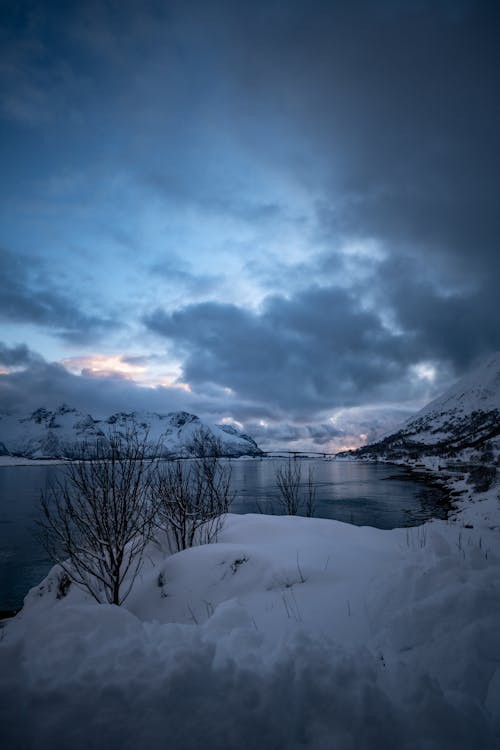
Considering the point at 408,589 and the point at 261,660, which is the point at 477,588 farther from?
the point at 261,660

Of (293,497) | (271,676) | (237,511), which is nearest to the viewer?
(271,676)

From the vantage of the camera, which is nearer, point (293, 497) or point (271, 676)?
point (271, 676)

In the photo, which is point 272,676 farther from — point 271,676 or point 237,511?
point 237,511

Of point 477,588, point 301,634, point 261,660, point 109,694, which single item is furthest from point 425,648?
point 109,694

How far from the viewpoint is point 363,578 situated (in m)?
7.15

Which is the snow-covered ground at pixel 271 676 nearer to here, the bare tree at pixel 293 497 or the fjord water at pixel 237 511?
the fjord water at pixel 237 511

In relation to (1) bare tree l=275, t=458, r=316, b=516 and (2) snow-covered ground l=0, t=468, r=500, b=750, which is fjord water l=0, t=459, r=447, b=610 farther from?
(2) snow-covered ground l=0, t=468, r=500, b=750

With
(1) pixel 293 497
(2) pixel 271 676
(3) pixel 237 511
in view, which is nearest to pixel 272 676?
(2) pixel 271 676

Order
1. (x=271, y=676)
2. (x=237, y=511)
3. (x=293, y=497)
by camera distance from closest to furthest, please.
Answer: (x=271, y=676)
(x=293, y=497)
(x=237, y=511)

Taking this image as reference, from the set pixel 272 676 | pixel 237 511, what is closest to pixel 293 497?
pixel 237 511

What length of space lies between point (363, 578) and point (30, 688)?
6.43 meters

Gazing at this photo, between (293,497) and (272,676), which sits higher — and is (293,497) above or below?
below

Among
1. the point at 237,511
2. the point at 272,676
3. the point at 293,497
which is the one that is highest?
the point at 272,676

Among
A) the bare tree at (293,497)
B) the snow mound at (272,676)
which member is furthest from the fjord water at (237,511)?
the snow mound at (272,676)
